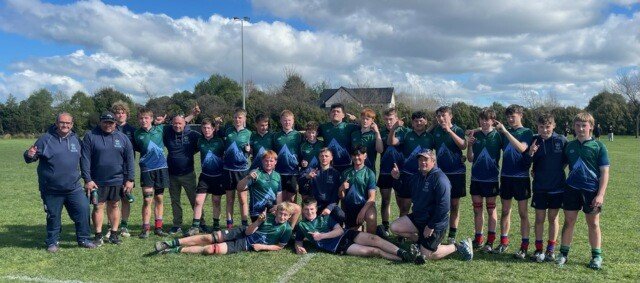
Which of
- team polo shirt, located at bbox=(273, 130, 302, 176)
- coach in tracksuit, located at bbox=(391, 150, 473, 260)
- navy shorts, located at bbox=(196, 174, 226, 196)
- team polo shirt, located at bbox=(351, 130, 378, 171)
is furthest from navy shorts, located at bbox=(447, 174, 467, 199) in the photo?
navy shorts, located at bbox=(196, 174, 226, 196)

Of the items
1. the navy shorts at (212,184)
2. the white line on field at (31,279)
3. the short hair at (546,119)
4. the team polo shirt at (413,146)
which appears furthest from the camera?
the navy shorts at (212,184)

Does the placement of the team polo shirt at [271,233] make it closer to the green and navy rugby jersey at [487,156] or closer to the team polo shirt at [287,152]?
the team polo shirt at [287,152]

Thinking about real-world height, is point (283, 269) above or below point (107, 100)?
below

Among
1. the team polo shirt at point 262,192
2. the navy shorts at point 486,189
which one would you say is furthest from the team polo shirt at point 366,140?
the navy shorts at point 486,189

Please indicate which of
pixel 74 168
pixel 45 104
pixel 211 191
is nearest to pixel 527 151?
pixel 211 191

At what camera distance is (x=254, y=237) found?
6.33m

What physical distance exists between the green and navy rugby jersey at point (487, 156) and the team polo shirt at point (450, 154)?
0.28 meters

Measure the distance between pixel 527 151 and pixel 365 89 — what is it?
40.9 metres

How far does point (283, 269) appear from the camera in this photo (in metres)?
5.54

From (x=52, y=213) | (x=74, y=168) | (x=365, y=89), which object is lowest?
(x=52, y=213)

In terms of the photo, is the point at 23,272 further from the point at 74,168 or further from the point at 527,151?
the point at 527,151

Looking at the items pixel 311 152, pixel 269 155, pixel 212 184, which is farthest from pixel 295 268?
pixel 212 184

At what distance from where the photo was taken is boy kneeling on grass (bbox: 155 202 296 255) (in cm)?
618

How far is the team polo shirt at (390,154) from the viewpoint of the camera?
7.13 meters
